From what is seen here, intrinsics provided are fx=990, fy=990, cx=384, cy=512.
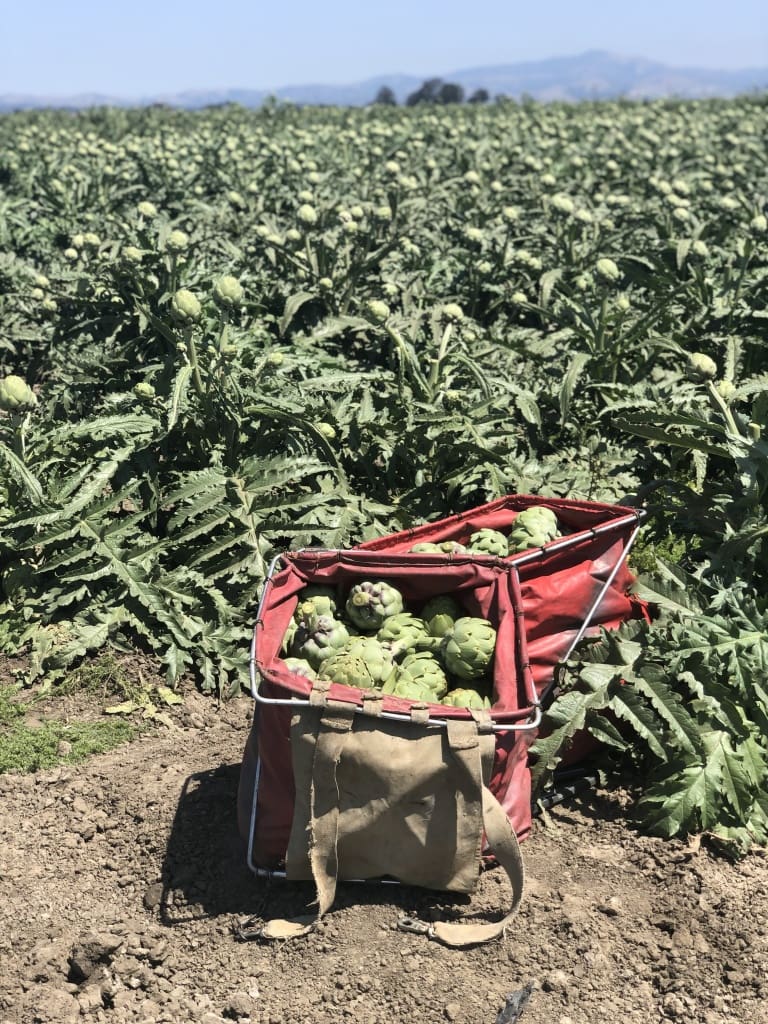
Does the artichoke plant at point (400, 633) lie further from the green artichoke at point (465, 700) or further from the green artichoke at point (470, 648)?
the green artichoke at point (465, 700)

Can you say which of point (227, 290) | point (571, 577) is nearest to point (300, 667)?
point (571, 577)

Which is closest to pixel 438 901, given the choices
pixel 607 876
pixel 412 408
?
pixel 607 876

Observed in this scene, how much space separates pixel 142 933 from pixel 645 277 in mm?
5720

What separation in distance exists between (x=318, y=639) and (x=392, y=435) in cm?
197

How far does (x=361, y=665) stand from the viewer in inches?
134

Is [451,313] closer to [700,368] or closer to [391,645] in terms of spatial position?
[700,368]

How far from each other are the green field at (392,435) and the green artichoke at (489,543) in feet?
1.86

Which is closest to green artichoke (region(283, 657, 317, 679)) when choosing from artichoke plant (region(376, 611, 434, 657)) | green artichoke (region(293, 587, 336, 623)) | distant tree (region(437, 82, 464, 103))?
green artichoke (region(293, 587, 336, 623))

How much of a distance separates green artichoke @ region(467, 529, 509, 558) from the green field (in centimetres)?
57

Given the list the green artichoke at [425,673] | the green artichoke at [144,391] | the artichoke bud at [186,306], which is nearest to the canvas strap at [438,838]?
the green artichoke at [425,673]

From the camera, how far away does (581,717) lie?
345 centimetres

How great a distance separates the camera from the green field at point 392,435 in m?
3.56

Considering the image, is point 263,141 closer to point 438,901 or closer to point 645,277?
point 645,277

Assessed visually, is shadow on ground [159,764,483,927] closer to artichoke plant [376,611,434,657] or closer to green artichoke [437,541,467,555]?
artichoke plant [376,611,434,657]
